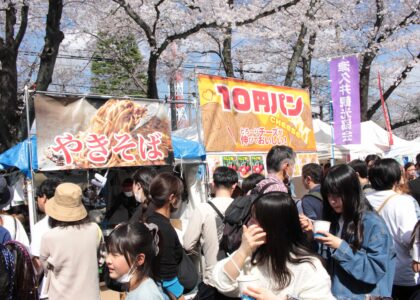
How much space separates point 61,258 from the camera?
3.13 m

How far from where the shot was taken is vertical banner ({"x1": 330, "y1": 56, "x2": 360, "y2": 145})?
10266 millimetres

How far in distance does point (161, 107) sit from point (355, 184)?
4543 millimetres

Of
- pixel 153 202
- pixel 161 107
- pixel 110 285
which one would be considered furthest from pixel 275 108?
pixel 110 285

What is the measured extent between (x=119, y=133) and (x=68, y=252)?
3231 millimetres

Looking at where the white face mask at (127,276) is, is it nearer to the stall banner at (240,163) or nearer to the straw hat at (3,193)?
the straw hat at (3,193)

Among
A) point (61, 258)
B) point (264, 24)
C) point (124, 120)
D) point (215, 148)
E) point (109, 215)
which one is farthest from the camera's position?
point (264, 24)

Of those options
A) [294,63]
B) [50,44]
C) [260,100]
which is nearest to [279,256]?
[260,100]

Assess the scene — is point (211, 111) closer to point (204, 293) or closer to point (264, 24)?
point (204, 293)

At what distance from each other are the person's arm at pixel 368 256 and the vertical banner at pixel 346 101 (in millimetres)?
8226

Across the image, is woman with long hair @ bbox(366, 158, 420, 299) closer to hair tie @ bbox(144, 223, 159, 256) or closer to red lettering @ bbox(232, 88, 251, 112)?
hair tie @ bbox(144, 223, 159, 256)

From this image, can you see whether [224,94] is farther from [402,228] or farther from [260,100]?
[402,228]

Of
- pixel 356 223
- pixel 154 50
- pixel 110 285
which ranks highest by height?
pixel 154 50

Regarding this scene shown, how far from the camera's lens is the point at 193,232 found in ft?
12.2

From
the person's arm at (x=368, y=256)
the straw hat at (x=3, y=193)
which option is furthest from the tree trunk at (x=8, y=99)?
the person's arm at (x=368, y=256)
